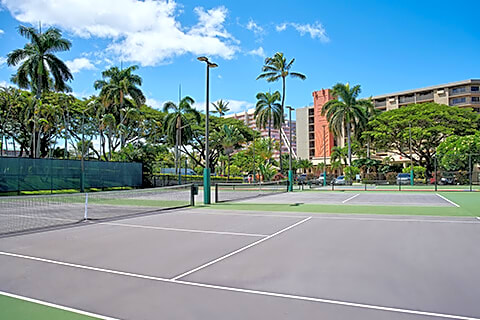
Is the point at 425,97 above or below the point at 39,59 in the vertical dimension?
above

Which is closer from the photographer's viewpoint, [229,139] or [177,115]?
[177,115]

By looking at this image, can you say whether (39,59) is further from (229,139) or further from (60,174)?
(229,139)

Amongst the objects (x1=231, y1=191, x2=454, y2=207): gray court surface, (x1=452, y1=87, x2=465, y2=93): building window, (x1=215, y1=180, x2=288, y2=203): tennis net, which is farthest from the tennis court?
(x1=452, y1=87, x2=465, y2=93): building window

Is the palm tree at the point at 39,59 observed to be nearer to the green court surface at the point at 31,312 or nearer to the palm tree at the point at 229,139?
the palm tree at the point at 229,139

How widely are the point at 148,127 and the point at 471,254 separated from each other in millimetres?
55823

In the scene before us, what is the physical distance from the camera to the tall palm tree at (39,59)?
35969 millimetres

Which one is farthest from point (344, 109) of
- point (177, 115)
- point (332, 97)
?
point (332, 97)

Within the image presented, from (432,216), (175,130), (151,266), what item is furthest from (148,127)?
(151,266)

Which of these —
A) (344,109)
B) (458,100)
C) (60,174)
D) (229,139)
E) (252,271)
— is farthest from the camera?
(458,100)

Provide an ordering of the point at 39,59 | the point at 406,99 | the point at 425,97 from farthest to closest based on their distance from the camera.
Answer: the point at 406,99 → the point at 425,97 → the point at 39,59

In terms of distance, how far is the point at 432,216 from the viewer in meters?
13.2

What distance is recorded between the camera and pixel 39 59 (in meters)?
36.0

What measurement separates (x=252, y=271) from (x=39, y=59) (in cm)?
3751

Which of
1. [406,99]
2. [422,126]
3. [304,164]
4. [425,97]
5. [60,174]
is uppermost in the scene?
[406,99]
